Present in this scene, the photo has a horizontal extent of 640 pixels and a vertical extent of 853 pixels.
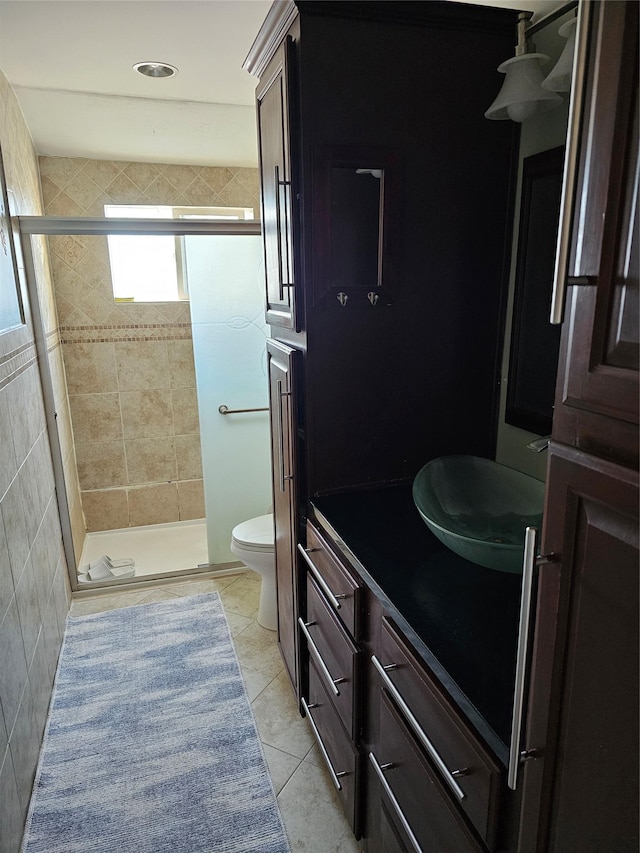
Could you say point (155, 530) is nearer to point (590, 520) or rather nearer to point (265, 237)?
point (265, 237)

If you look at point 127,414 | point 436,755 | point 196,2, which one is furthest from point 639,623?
point 127,414

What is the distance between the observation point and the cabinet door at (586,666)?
548mm

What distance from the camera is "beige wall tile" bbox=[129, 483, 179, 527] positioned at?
3.63 metres

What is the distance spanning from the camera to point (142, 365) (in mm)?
3479

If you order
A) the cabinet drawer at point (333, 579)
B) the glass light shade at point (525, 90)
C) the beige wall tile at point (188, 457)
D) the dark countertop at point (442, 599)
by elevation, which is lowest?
the beige wall tile at point (188, 457)

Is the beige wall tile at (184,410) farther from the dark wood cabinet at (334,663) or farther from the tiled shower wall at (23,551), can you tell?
the dark wood cabinet at (334,663)

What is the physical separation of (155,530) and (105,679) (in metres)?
1.48

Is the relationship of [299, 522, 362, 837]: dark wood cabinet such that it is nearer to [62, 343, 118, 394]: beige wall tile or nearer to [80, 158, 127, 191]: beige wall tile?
[62, 343, 118, 394]: beige wall tile

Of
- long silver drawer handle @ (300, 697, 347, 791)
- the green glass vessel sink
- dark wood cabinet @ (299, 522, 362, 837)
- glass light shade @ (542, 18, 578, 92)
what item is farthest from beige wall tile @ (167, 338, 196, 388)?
glass light shade @ (542, 18, 578, 92)

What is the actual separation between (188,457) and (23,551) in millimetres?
1874

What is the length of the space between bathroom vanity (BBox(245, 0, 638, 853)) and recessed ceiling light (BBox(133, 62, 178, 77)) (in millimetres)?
532

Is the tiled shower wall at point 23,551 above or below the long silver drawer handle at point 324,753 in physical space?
above

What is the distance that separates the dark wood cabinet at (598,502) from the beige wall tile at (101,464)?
3269 millimetres

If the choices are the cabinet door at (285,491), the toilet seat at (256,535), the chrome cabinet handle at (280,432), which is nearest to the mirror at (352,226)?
the cabinet door at (285,491)
